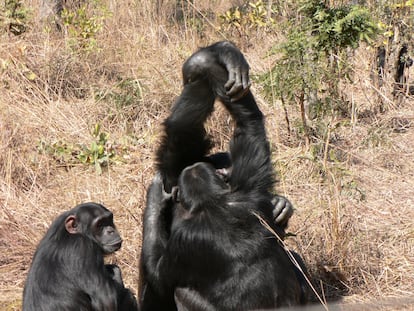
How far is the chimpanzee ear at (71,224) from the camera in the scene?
528 cm

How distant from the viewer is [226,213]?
4.80 meters

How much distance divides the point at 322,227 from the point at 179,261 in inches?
72.0

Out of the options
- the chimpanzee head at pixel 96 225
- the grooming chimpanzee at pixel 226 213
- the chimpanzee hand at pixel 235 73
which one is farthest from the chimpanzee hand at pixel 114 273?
the chimpanzee hand at pixel 235 73

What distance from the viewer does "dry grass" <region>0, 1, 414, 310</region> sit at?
20.3 feet

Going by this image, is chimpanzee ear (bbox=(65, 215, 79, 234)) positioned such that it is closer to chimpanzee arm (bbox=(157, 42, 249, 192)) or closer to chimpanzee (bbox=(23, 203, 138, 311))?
chimpanzee (bbox=(23, 203, 138, 311))

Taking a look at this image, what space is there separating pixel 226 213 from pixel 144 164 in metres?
3.52

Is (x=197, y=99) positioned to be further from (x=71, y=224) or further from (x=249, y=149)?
(x=71, y=224)

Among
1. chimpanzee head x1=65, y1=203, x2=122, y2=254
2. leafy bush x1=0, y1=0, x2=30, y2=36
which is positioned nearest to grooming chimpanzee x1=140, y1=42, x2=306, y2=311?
chimpanzee head x1=65, y1=203, x2=122, y2=254

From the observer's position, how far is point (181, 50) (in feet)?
33.3

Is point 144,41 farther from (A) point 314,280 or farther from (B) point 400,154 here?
(A) point 314,280

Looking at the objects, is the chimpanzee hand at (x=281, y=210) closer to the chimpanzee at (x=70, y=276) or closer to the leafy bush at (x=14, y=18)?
the chimpanzee at (x=70, y=276)

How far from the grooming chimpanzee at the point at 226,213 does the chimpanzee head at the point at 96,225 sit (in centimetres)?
55

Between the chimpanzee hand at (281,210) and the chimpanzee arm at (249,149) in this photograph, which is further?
the chimpanzee hand at (281,210)

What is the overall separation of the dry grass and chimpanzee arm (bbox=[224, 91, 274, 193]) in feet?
4.48
